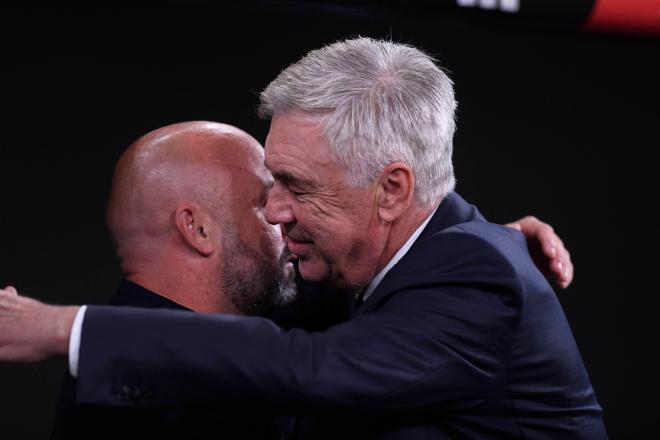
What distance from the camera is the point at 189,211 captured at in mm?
1898

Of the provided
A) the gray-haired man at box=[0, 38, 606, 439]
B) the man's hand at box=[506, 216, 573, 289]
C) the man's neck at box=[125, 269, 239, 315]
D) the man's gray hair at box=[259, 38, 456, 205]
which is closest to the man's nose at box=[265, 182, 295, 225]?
the gray-haired man at box=[0, 38, 606, 439]

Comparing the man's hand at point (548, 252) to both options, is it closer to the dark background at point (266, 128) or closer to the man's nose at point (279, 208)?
the dark background at point (266, 128)

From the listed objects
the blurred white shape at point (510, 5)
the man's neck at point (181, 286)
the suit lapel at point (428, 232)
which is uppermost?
the blurred white shape at point (510, 5)

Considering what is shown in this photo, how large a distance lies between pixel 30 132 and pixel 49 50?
0.73 feet

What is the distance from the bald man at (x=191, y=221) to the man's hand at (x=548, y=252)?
1.95 ft

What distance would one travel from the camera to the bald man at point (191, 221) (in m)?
1.90

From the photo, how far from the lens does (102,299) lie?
9.68 feet

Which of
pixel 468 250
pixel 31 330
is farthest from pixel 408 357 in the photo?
pixel 31 330

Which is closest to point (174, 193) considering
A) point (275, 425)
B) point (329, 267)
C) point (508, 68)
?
point (329, 267)

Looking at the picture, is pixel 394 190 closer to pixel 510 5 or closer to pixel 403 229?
pixel 403 229

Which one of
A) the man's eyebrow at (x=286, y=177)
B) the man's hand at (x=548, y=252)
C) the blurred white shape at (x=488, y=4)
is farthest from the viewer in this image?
the blurred white shape at (x=488, y=4)

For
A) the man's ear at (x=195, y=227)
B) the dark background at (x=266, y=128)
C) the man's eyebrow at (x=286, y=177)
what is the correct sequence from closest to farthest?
the man's eyebrow at (x=286, y=177) < the man's ear at (x=195, y=227) < the dark background at (x=266, y=128)

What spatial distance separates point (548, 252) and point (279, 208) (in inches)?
25.7

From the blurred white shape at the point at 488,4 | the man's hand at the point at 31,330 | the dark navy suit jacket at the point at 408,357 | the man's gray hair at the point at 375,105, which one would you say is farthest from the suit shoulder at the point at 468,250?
the blurred white shape at the point at 488,4
